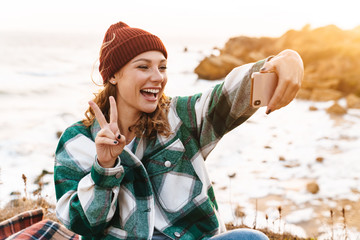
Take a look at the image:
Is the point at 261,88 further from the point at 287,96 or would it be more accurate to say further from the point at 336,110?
the point at 336,110

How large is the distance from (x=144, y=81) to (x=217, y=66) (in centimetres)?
1984

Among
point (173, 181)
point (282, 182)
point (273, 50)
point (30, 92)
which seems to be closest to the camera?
point (173, 181)

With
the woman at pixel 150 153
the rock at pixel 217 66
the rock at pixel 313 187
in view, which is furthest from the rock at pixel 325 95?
the woman at pixel 150 153

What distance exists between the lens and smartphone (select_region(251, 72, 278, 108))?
147 centimetres

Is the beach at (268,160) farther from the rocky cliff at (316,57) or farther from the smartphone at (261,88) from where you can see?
the rocky cliff at (316,57)

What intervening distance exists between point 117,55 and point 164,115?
1.54 feet

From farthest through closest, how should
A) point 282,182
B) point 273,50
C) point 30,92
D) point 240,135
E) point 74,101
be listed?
point 273,50
point 30,92
point 74,101
point 240,135
point 282,182

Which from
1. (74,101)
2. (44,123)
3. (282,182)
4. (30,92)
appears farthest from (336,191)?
(30,92)

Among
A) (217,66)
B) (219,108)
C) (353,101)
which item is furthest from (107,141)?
(217,66)

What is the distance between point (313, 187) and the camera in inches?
281

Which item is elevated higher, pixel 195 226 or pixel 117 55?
pixel 117 55

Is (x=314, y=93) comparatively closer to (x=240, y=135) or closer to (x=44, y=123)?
(x=240, y=135)

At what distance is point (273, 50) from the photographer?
23906 millimetres

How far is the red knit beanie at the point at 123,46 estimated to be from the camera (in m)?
2.12
